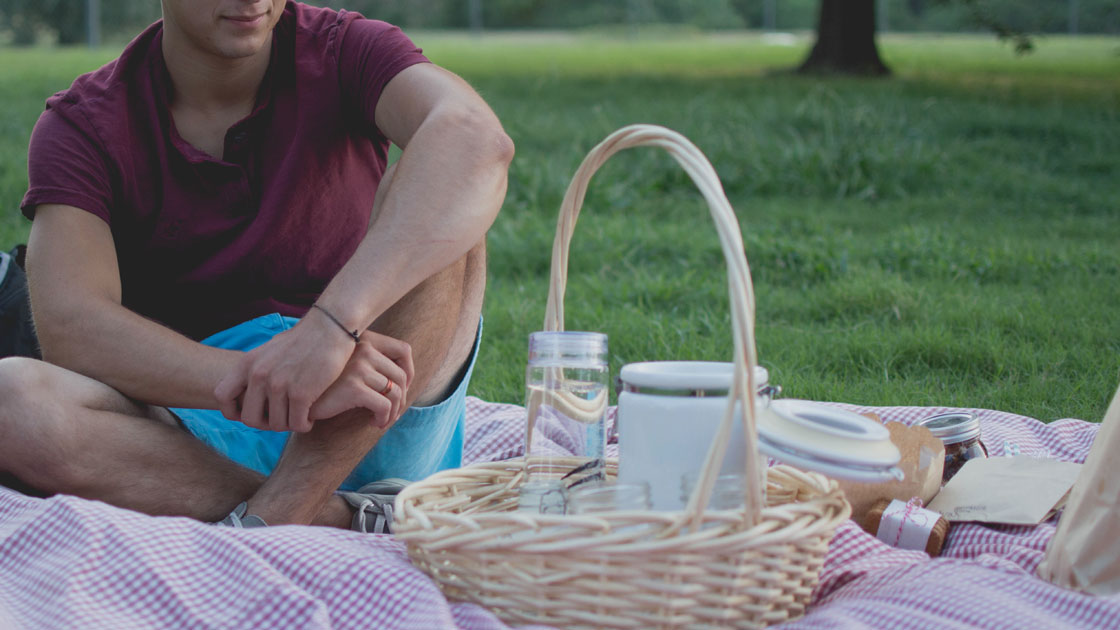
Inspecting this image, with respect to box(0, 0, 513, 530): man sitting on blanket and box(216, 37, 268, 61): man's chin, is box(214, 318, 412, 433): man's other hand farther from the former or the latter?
box(216, 37, 268, 61): man's chin

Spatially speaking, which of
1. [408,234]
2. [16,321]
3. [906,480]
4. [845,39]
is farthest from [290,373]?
[845,39]

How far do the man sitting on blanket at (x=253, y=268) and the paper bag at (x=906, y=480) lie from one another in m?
0.92

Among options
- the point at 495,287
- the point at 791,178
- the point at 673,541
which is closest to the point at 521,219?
the point at 495,287

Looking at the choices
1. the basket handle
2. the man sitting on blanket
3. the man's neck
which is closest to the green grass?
the man sitting on blanket

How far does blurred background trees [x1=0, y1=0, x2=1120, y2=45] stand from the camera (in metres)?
19.5

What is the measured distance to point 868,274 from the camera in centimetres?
474

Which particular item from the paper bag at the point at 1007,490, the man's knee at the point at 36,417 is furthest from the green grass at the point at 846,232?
the man's knee at the point at 36,417

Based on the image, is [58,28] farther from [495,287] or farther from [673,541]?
[673,541]

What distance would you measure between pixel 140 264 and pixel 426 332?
2.45ft

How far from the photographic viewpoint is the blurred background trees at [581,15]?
19.5 metres

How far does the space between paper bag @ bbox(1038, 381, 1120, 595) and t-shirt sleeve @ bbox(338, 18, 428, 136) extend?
5.35 feet

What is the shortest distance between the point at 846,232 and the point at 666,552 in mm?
4180

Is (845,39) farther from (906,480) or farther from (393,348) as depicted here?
(393,348)

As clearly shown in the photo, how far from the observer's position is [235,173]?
261 centimetres
